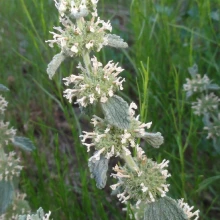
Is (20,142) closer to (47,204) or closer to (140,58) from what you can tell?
(47,204)

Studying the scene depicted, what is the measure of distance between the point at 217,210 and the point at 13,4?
5.76ft

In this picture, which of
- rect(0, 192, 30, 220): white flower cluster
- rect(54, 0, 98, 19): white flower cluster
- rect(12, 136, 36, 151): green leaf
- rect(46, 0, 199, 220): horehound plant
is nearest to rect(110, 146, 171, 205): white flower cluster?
rect(46, 0, 199, 220): horehound plant

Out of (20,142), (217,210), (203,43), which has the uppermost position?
(203,43)

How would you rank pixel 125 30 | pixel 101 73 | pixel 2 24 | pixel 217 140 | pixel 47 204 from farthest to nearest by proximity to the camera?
pixel 125 30
pixel 2 24
pixel 217 140
pixel 47 204
pixel 101 73

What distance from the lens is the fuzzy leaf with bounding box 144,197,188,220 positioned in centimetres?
159

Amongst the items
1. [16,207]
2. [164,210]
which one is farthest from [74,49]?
[16,207]

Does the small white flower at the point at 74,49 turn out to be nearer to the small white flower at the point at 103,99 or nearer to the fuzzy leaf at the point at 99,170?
the small white flower at the point at 103,99

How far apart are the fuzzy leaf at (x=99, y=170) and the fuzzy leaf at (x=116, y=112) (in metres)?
0.16

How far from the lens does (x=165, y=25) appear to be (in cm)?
250

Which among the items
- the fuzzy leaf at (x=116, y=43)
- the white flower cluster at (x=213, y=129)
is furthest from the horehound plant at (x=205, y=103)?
the fuzzy leaf at (x=116, y=43)

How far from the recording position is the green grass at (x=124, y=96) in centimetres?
225

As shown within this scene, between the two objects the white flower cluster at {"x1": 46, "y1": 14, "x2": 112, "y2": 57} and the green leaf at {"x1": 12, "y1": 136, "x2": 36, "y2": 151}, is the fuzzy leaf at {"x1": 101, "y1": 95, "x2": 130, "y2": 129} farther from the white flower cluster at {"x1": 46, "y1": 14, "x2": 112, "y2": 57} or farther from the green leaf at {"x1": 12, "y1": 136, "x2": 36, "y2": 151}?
the green leaf at {"x1": 12, "y1": 136, "x2": 36, "y2": 151}

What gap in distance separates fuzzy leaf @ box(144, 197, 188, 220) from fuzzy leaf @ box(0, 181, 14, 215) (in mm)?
697

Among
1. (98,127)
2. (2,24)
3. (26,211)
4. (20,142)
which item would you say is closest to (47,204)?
A: (26,211)
